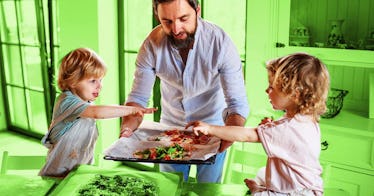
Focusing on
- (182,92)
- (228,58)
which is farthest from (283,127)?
(182,92)

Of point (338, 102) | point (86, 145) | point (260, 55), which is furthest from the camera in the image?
Result: point (260, 55)

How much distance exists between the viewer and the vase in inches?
98.9

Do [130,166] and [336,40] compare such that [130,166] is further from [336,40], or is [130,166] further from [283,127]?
[283,127]

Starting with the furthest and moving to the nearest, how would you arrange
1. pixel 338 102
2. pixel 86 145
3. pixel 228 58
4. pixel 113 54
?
pixel 113 54
pixel 338 102
pixel 228 58
pixel 86 145

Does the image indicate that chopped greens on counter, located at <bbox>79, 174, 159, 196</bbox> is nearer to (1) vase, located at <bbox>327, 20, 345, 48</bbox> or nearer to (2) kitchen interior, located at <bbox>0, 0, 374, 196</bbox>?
A: (2) kitchen interior, located at <bbox>0, 0, 374, 196</bbox>

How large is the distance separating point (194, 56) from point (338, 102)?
1080mm

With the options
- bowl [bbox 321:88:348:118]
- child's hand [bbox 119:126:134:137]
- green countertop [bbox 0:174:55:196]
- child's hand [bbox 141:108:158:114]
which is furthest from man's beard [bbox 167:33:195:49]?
bowl [bbox 321:88:348:118]

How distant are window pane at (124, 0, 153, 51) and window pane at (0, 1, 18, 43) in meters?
1.50

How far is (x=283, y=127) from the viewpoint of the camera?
4.57ft

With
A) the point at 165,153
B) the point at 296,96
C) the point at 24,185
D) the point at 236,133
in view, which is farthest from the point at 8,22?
the point at 296,96

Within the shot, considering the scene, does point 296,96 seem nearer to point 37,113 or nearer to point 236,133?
point 236,133

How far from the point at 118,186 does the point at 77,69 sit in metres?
0.54

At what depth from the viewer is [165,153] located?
1.59 meters

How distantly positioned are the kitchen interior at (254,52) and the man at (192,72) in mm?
194
